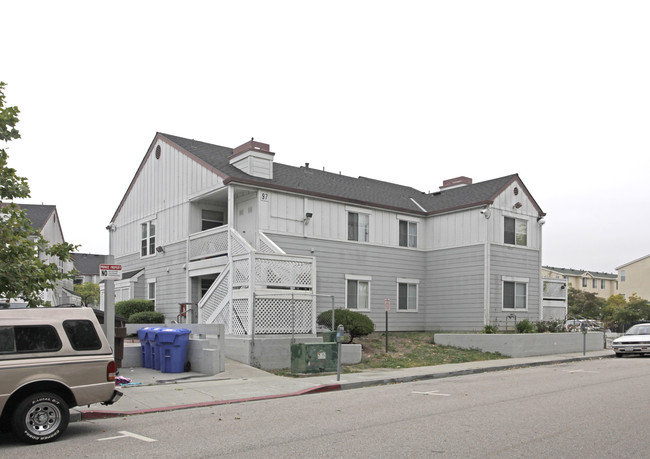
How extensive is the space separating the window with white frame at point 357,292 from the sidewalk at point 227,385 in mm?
6471

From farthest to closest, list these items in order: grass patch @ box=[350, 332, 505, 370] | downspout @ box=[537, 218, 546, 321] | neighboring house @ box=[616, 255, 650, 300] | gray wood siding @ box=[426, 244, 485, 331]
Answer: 1. neighboring house @ box=[616, 255, 650, 300]
2. downspout @ box=[537, 218, 546, 321]
3. gray wood siding @ box=[426, 244, 485, 331]
4. grass patch @ box=[350, 332, 505, 370]

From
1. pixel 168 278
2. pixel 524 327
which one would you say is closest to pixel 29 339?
pixel 168 278

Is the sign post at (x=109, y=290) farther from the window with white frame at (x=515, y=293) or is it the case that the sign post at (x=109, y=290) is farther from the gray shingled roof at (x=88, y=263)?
the gray shingled roof at (x=88, y=263)

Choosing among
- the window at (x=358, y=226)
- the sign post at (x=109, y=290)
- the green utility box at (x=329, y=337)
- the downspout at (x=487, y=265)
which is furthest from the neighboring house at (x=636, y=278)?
the sign post at (x=109, y=290)

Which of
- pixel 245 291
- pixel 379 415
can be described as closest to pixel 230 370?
pixel 245 291

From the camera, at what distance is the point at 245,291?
18.2m

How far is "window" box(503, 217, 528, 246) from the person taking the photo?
2698 centimetres

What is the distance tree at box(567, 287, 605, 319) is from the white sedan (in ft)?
151

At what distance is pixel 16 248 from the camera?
11.3 m

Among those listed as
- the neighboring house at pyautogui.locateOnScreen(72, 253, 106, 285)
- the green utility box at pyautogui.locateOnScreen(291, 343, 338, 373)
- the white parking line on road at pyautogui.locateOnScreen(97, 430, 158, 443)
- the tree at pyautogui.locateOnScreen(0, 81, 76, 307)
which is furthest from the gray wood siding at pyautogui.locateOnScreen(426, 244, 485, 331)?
the neighboring house at pyautogui.locateOnScreen(72, 253, 106, 285)

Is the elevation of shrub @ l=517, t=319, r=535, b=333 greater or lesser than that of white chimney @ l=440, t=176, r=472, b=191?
lesser

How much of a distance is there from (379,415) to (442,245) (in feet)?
58.9

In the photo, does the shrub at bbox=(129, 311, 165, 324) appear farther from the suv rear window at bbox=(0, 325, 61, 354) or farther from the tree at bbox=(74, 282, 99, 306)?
the tree at bbox=(74, 282, 99, 306)

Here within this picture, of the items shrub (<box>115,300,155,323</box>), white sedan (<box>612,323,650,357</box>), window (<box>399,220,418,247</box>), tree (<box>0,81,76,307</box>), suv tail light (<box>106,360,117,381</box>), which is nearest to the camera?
suv tail light (<box>106,360,117,381</box>)
